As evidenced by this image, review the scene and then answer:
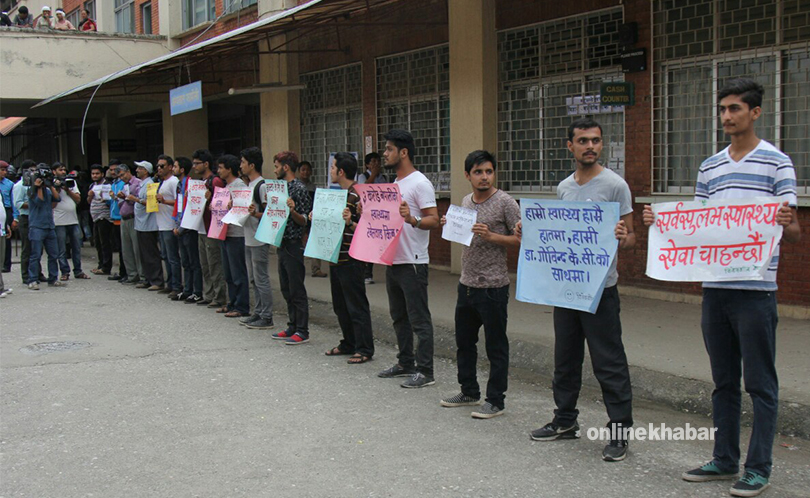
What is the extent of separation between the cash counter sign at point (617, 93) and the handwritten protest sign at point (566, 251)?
4.91m

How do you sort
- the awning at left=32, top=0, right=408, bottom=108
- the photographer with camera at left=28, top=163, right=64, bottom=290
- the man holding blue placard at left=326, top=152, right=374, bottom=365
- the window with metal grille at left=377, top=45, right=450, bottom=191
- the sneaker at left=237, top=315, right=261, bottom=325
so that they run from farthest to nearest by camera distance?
the window with metal grille at left=377, top=45, right=450, bottom=191 < the photographer with camera at left=28, top=163, right=64, bottom=290 < the awning at left=32, top=0, right=408, bottom=108 < the sneaker at left=237, top=315, right=261, bottom=325 < the man holding blue placard at left=326, top=152, right=374, bottom=365

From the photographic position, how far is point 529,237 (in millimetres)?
5617

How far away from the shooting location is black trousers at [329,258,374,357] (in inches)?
303

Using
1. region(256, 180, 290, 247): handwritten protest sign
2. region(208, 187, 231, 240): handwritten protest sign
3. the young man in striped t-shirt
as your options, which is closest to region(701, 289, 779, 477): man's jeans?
the young man in striped t-shirt

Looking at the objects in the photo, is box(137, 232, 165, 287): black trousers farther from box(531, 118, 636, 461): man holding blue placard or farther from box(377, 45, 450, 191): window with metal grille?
box(531, 118, 636, 461): man holding blue placard

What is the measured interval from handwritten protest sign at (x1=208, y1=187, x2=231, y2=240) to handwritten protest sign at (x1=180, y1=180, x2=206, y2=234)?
409mm

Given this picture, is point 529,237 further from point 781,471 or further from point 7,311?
point 7,311

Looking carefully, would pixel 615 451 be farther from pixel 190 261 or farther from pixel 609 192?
pixel 190 261

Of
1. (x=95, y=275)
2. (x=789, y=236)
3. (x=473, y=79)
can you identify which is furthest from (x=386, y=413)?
(x=95, y=275)

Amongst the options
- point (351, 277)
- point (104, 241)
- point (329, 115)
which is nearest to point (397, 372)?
point (351, 277)

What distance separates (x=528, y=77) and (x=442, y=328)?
4.76 m

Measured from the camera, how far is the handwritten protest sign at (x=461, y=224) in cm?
589

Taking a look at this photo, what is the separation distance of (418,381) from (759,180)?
11.1 feet

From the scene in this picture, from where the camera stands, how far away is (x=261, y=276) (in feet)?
31.3
